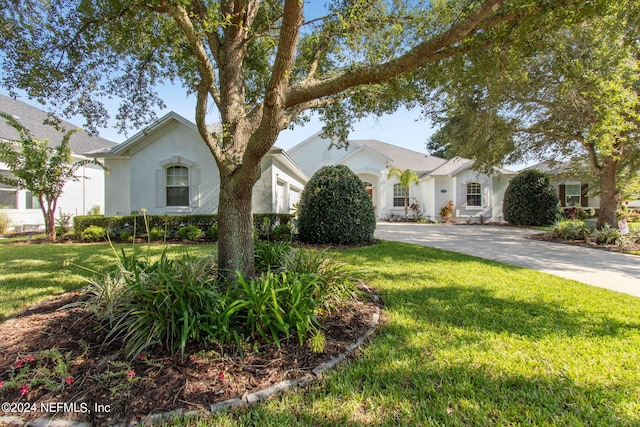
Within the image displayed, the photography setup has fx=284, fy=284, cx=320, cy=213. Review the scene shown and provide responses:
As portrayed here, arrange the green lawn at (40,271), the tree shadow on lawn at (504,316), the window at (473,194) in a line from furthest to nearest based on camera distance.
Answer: the window at (473,194) < the green lawn at (40,271) < the tree shadow on lawn at (504,316)

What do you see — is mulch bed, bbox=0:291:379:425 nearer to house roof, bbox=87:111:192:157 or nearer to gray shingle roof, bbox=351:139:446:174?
house roof, bbox=87:111:192:157

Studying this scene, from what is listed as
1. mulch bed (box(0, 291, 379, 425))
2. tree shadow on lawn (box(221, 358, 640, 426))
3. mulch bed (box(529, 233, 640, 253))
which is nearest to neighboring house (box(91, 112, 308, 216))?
mulch bed (box(0, 291, 379, 425))

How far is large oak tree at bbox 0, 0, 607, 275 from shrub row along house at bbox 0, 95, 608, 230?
6.01 ft

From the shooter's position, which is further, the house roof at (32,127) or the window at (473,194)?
the window at (473,194)

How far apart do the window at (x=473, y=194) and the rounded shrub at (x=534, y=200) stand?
314 cm

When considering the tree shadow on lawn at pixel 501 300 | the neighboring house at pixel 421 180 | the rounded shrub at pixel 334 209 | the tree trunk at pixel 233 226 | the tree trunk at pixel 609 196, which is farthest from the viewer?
the neighboring house at pixel 421 180

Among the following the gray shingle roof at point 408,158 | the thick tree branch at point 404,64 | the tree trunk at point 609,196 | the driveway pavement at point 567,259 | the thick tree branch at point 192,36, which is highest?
the gray shingle roof at point 408,158

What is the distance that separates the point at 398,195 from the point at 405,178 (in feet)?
8.78

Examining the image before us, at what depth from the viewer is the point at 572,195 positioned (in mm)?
21219

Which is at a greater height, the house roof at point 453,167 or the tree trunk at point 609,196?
the house roof at point 453,167

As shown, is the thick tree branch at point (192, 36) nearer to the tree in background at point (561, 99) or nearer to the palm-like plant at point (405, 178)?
the tree in background at point (561, 99)

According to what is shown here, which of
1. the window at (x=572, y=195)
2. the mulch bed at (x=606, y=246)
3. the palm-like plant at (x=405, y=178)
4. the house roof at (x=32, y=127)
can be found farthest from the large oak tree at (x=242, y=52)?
the window at (x=572, y=195)

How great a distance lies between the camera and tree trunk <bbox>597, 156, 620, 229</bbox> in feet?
34.4

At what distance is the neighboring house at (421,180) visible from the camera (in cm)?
1939
